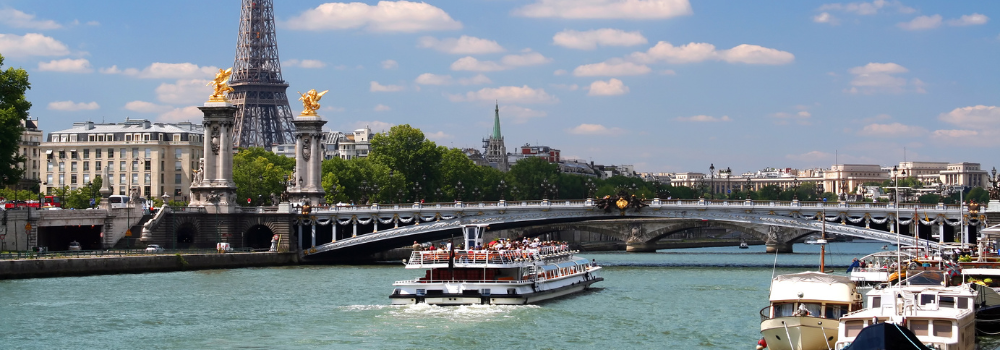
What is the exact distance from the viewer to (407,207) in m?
75.8

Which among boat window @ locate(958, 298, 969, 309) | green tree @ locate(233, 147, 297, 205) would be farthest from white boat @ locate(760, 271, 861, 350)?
green tree @ locate(233, 147, 297, 205)

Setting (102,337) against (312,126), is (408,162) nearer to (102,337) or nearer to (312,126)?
(312,126)

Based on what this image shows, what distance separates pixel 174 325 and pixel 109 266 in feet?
66.8

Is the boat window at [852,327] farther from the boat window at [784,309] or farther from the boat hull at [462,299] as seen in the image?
the boat hull at [462,299]

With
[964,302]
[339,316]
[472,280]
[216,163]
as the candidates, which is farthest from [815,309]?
[216,163]

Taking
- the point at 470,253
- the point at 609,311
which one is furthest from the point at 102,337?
the point at 609,311

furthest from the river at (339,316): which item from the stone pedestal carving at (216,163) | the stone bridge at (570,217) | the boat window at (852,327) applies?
the stone pedestal carving at (216,163)

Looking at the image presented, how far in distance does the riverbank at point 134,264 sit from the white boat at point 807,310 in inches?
1311

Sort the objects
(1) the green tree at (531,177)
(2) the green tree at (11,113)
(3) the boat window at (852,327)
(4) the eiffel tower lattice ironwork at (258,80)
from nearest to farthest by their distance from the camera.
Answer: (3) the boat window at (852,327) → (2) the green tree at (11,113) → (1) the green tree at (531,177) → (4) the eiffel tower lattice ironwork at (258,80)

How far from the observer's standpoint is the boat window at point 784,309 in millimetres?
32719

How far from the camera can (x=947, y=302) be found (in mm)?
31250

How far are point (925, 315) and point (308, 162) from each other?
183 ft

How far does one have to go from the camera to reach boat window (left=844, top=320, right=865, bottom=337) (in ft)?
96.0

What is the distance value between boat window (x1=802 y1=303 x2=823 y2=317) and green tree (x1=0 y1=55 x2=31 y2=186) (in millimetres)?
44339
